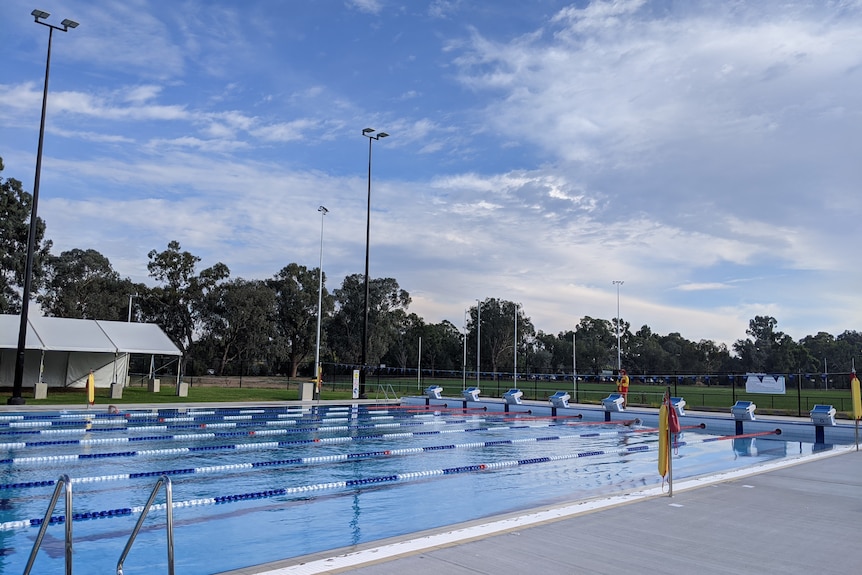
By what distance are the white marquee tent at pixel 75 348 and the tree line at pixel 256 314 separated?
391 inches

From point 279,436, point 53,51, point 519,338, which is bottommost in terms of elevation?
point 279,436

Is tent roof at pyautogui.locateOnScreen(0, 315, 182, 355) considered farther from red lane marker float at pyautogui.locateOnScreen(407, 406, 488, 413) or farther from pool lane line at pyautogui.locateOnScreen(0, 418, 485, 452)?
pool lane line at pyautogui.locateOnScreen(0, 418, 485, 452)

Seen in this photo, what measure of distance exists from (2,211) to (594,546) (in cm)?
4006

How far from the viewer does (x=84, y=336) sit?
27.0m

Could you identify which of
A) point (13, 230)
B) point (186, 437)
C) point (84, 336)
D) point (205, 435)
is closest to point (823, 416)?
point (205, 435)

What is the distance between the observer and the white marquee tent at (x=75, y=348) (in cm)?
2556

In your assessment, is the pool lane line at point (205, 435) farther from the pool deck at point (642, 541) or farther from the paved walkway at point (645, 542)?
the paved walkway at point (645, 542)

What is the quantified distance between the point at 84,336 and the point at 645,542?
91.2 ft

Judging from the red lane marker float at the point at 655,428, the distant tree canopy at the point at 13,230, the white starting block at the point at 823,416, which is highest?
the distant tree canopy at the point at 13,230

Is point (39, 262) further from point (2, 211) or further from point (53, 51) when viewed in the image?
point (53, 51)

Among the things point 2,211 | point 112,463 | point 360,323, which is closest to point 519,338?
point 360,323

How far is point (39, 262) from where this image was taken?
39875mm

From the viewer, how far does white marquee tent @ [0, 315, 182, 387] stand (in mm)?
25562

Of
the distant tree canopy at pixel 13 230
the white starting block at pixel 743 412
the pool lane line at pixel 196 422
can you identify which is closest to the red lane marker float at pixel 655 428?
the white starting block at pixel 743 412
